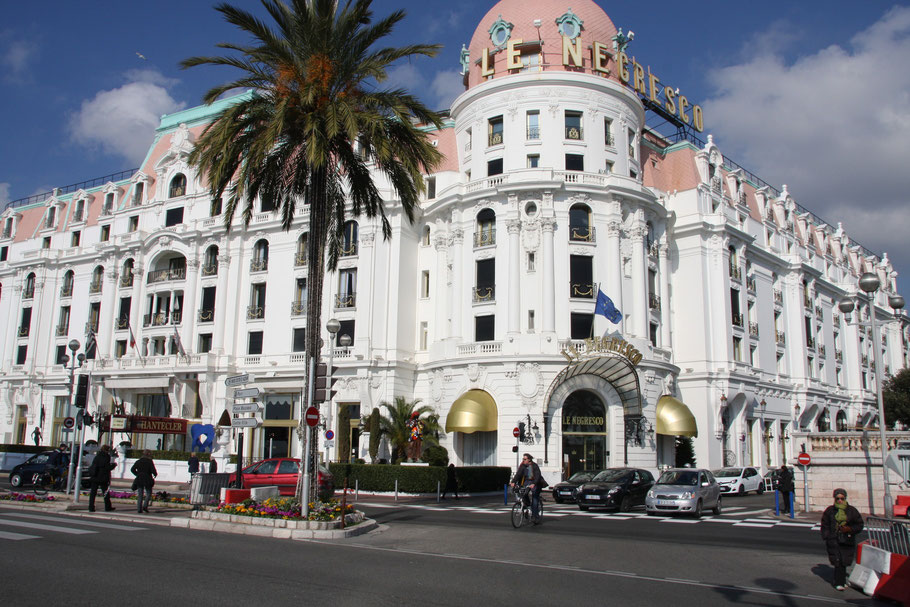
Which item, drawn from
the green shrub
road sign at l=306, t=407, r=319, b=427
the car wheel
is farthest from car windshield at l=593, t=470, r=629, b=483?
road sign at l=306, t=407, r=319, b=427

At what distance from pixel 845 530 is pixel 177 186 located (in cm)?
5115

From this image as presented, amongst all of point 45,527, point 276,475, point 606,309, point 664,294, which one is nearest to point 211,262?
point 606,309

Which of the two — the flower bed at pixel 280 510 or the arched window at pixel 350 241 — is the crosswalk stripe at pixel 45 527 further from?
the arched window at pixel 350 241

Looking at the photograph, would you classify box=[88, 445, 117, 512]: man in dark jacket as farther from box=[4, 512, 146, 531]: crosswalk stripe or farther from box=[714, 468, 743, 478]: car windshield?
box=[714, 468, 743, 478]: car windshield

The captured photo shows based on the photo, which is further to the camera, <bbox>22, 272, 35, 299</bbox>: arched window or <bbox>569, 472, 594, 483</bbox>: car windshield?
<bbox>22, 272, 35, 299</bbox>: arched window

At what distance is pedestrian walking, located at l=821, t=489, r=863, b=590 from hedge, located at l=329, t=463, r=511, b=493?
19.8 metres

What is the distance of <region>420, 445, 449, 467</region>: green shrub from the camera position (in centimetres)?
3592

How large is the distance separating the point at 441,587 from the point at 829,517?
6.60 metres

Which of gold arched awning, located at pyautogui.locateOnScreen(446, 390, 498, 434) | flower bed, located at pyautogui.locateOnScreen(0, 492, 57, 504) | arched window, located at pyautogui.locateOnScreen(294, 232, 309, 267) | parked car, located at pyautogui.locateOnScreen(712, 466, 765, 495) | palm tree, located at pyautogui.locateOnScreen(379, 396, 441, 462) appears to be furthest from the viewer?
arched window, located at pyautogui.locateOnScreen(294, 232, 309, 267)

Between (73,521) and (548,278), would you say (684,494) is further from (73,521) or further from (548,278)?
(73,521)

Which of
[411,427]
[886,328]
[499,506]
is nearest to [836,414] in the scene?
[886,328]

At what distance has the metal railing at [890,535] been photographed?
434 inches

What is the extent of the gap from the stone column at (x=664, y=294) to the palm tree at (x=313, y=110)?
86.1ft

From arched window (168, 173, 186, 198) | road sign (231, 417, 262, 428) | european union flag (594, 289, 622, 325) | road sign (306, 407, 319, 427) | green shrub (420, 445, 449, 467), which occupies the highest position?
arched window (168, 173, 186, 198)
